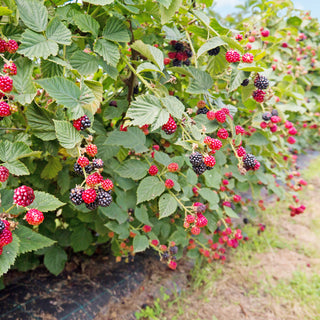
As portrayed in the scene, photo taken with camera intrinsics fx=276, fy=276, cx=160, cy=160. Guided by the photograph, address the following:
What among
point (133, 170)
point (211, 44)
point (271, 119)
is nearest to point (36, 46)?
point (211, 44)

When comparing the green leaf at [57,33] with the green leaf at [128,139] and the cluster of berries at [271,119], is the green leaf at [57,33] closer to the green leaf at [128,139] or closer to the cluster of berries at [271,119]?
the green leaf at [128,139]

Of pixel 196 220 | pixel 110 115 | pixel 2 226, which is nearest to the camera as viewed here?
pixel 2 226

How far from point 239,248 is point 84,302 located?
173 centimetres

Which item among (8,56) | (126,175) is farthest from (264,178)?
(8,56)

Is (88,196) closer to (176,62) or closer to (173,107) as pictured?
(173,107)

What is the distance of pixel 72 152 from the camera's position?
89cm

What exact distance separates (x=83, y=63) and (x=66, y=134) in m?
0.37

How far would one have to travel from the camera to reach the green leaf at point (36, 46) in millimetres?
850

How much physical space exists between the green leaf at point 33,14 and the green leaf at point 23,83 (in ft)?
0.39

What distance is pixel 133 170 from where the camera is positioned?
140 centimetres

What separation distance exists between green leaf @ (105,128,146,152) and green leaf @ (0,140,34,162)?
1.53 feet

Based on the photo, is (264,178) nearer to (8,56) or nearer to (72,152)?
(72,152)

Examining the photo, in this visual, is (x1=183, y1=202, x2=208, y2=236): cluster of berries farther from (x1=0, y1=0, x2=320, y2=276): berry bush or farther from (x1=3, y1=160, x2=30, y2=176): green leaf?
(x1=3, y1=160, x2=30, y2=176): green leaf

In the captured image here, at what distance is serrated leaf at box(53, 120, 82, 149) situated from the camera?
2.68ft
